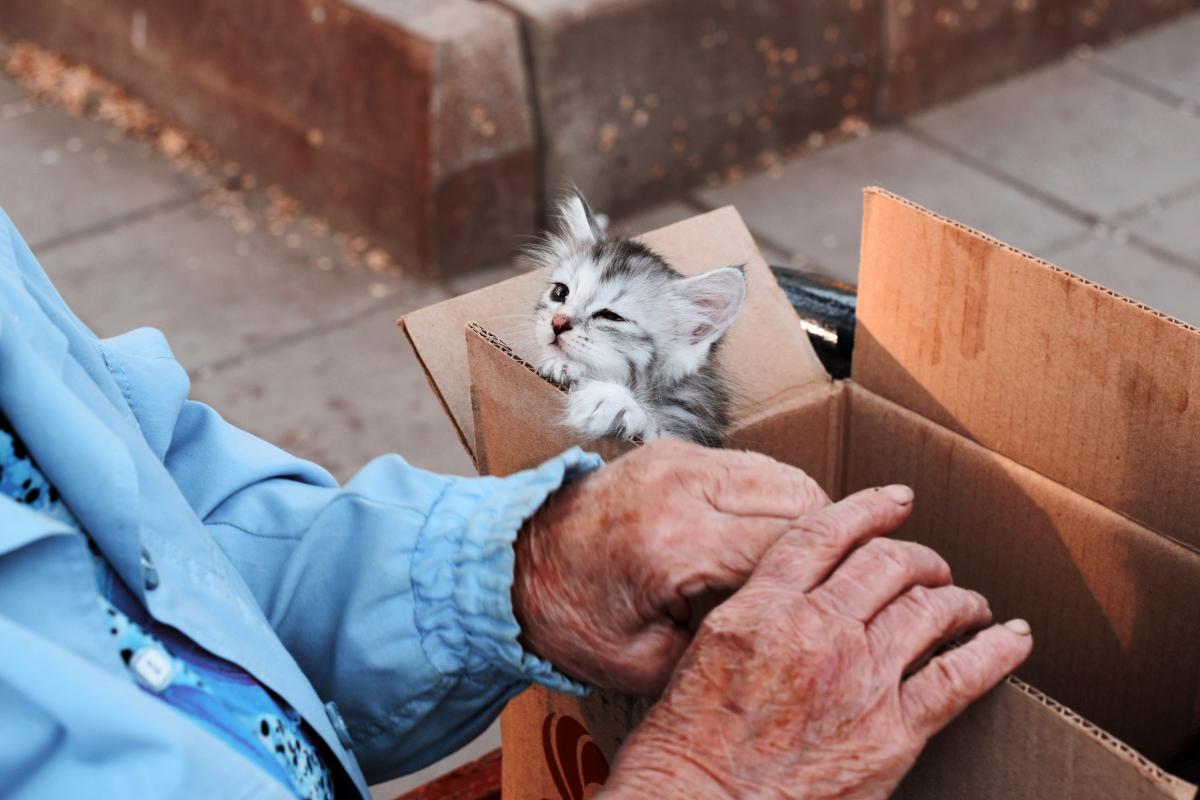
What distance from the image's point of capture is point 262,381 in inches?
146

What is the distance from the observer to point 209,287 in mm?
4047

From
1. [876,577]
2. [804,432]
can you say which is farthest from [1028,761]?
[804,432]

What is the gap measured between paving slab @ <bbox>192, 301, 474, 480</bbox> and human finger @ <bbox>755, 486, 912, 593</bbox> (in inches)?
86.5

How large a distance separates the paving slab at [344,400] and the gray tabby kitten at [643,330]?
1263mm

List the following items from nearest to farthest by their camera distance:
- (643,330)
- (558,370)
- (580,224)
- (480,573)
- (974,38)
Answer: (480,573), (558,370), (643,330), (580,224), (974,38)

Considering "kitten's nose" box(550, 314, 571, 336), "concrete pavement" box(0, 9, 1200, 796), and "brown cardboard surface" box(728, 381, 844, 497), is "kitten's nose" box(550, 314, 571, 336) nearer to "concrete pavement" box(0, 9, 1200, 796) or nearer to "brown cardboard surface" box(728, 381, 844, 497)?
"brown cardboard surface" box(728, 381, 844, 497)

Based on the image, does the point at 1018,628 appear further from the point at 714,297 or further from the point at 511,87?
the point at 511,87

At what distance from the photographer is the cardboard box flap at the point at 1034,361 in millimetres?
1397

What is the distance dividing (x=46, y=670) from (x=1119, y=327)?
1.05m

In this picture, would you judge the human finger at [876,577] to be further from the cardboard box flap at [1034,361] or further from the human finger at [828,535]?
the cardboard box flap at [1034,361]

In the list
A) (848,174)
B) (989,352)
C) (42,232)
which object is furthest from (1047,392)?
(42,232)

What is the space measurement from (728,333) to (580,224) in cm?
61

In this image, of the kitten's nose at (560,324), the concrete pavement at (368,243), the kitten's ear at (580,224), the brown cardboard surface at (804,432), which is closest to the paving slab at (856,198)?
the concrete pavement at (368,243)

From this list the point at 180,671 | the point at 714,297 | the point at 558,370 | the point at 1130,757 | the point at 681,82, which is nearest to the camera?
the point at 1130,757
